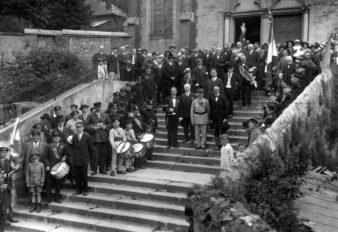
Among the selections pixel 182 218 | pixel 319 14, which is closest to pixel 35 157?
pixel 182 218

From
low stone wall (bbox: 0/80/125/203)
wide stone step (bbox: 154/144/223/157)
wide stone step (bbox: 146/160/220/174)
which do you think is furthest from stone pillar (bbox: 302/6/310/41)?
wide stone step (bbox: 146/160/220/174)

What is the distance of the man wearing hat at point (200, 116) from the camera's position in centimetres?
1268

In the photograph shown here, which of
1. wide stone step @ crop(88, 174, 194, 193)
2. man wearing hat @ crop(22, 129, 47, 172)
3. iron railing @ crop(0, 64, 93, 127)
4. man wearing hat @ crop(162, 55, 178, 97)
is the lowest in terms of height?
wide stone step @ crop(88, 174, 194, 193)

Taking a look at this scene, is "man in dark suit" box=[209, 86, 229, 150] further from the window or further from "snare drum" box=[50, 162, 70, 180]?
the window

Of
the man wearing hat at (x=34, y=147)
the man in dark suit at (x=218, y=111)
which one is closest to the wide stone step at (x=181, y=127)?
the man in dark suit at (x=218, y=111)

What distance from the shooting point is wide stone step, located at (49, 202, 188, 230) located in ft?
31.9

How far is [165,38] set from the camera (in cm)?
2670

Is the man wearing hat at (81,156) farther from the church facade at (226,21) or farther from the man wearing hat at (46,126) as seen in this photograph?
the church facade at (226,21)

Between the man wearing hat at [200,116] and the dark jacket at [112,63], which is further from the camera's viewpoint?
the dark jacket at [112,63]

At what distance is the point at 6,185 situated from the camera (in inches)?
407

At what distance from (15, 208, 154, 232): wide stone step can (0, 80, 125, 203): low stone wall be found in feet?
3.59

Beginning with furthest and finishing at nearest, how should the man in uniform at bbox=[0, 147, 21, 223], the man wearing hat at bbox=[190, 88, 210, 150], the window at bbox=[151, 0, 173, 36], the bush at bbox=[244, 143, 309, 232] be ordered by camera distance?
1. the window at bbox=[151, 0, 173, 36]
2. the man wearing hat at bbox=[190, 88, 210, 150]
3. the man in uniform at bbox=[0, 147, 21, 223]
4. the bush at bbox=[244, 143, 309, 232]

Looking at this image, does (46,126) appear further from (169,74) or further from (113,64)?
(113,64)

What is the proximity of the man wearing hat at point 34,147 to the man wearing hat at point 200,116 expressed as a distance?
4174 mm
